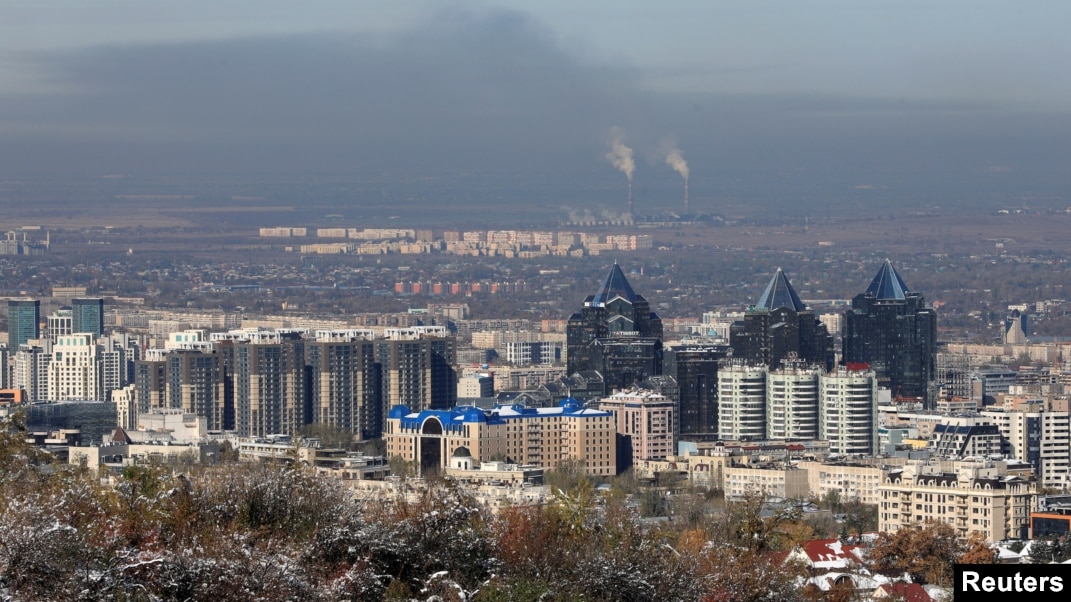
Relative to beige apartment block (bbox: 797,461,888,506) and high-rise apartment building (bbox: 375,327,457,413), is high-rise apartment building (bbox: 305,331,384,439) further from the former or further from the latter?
beige apartment block (bbox: 797,461,888,506)

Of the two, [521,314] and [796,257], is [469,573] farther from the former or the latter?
[796,257]

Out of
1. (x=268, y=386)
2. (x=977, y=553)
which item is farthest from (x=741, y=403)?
(x=977, y=553)

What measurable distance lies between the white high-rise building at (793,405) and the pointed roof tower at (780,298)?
4415 mm

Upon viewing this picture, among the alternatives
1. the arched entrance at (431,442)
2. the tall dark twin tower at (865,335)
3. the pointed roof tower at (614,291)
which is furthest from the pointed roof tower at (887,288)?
the arched entrance at (431,442)

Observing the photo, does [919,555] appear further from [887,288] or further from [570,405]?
[887,288]

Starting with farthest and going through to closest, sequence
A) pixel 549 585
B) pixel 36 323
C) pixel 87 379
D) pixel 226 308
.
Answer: pixel 226 308, pixel 36 323, pixel 87 379, pixel 549 585

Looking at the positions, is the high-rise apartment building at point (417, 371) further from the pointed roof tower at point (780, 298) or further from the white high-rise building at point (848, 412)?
the white high-rise building at point (848, 412)

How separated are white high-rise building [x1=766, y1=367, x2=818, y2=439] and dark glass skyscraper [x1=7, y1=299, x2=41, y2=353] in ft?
76.3

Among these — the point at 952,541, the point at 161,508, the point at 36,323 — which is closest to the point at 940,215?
the point at 36,323

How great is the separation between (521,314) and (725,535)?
6075 cm

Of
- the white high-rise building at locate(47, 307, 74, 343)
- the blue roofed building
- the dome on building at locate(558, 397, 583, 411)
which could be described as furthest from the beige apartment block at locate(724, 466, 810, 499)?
the white high-rise building at locate(47, 307, 74, 343)

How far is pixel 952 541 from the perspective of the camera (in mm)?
23625

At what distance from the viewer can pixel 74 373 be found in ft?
176

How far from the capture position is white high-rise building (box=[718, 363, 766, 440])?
44719 millimetres
